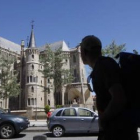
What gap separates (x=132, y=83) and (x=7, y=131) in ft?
32.6

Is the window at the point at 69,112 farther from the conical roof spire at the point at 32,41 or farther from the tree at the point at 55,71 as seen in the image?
the conical roof spire at the point at 32,41

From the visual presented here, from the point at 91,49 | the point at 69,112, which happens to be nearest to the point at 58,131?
the point at 69,112

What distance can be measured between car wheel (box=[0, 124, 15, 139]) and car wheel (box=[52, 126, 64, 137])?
199 cm

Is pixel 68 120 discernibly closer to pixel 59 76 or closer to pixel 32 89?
pixel 59 76

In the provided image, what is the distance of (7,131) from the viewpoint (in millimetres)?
10844

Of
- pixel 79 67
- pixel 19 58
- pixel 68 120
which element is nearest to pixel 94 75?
pixel 68 120

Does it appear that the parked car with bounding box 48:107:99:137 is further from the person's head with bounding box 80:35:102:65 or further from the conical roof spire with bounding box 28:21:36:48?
the conical roof spire with bounding box 28:21:36:48

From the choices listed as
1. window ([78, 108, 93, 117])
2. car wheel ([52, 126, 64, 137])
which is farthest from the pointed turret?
car wheel ([52, 126, 64, 137])

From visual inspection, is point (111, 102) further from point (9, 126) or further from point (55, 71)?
point (55, 71)

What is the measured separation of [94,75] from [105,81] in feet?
0.51

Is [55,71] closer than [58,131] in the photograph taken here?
No

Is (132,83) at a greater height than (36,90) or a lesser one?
lesser

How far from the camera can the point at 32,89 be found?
185 feet

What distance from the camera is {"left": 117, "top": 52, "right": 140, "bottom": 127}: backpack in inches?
71.9
